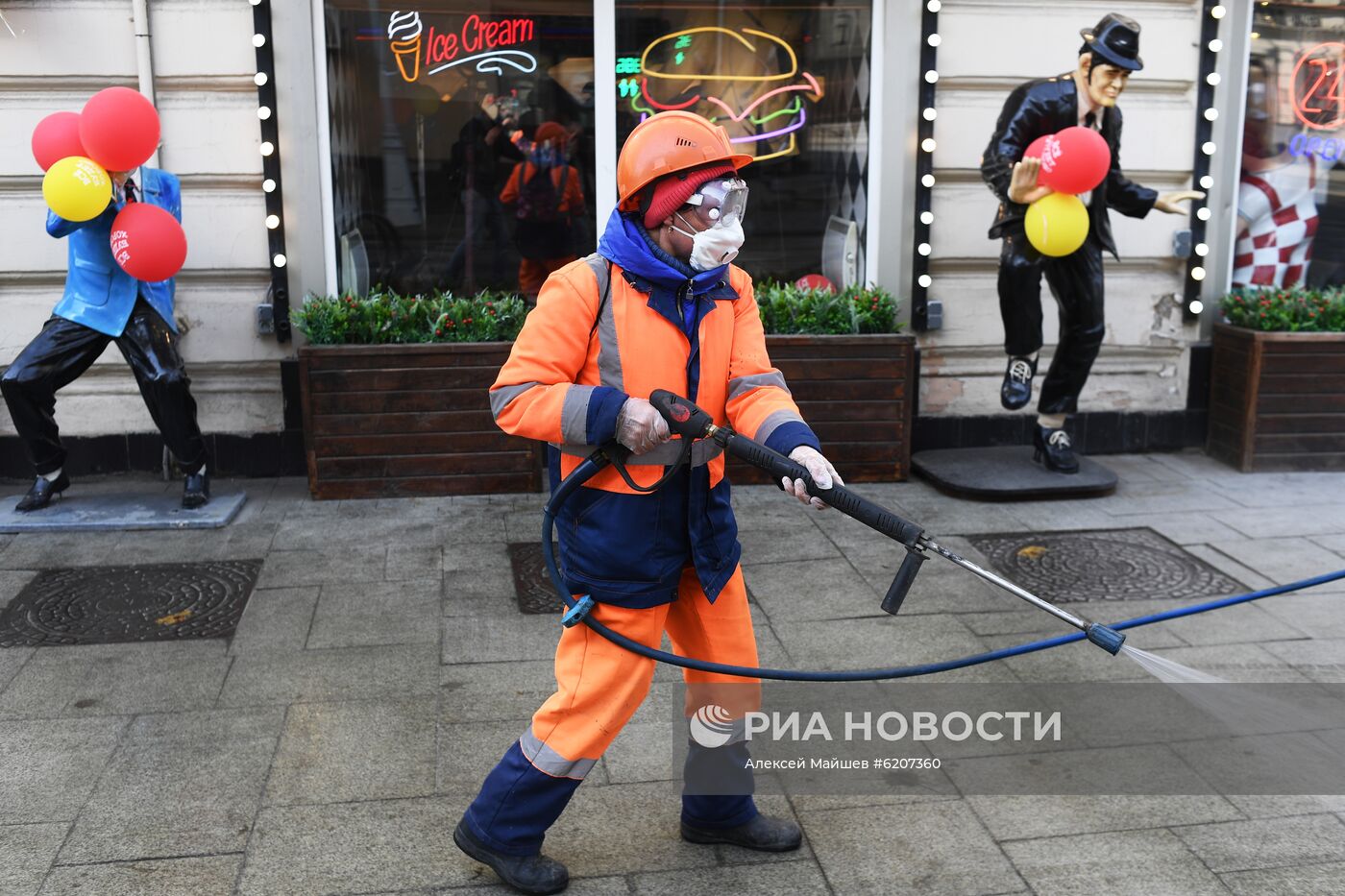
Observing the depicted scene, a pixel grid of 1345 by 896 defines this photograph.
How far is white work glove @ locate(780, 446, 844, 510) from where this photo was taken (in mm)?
3400

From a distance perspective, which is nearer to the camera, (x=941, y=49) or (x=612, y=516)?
(x=612, y=516)

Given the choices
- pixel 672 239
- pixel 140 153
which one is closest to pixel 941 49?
pixel 140 153

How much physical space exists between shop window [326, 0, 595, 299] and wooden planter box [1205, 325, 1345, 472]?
4.05 meters

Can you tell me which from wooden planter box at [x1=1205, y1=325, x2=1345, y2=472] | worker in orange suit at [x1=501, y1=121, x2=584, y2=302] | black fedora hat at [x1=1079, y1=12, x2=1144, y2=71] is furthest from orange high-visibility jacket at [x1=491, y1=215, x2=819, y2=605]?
wooden planter box at [x1=1205, y1=325, x2=1345, y2=472]

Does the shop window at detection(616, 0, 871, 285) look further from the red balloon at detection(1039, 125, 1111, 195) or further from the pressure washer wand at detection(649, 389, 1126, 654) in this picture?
the pressure washer wand at detection(649, 389, 1126, 654)

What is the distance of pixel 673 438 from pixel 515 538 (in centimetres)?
340

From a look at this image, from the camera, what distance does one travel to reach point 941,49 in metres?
8.13

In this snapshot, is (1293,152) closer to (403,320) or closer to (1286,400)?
(1286,400)

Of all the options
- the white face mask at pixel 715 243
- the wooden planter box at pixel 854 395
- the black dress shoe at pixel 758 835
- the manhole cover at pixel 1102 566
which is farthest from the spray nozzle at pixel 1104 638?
the wooden planter box at pixel 854 395

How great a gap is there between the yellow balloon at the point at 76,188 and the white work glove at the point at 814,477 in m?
4.34

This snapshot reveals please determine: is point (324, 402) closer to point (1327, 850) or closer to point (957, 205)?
point (957, 205)

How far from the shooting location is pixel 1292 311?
322 inches

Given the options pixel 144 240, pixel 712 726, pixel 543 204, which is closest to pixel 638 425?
pixel 712 726

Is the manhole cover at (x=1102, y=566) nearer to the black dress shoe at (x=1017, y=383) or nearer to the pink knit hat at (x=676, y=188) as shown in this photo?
the black dress shoe at (x=1017, y=383)
